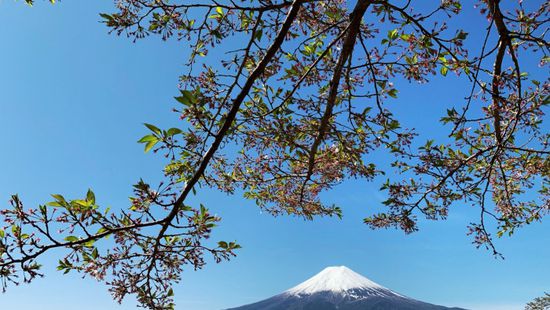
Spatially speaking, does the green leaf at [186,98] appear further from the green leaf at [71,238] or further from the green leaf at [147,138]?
the green leaf at [71,238]

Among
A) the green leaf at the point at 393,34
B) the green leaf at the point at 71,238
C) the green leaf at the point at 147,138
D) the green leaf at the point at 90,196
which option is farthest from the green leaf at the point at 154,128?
the green leaf at the point at 393,34

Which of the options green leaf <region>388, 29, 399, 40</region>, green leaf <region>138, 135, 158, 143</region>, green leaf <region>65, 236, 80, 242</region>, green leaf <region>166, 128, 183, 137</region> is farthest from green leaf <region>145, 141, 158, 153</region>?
green leaf <region>388, 29, 399, 40</region>

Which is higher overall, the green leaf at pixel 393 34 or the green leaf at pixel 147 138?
the green leaf at pixel 393 34

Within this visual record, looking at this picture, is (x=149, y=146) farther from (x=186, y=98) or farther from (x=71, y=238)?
(x=71, y=238)

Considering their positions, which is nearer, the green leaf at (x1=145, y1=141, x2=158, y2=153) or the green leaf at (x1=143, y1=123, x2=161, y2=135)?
the green leaf at (x1=143, y1=123, x2=161, y2=135)

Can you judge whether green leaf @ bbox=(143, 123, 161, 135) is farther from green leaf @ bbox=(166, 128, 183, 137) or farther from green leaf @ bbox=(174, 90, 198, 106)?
green leaf @ bbox=(174, 90, 198, 106)

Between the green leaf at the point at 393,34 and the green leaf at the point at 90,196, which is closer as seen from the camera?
the green leaf at the point at 90,196

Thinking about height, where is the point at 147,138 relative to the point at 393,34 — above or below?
below

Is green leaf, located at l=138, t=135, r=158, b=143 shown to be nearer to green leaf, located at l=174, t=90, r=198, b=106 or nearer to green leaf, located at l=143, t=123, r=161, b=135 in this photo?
green leaf, located at l=143, t=123, r=161, b=135

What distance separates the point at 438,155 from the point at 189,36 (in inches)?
172

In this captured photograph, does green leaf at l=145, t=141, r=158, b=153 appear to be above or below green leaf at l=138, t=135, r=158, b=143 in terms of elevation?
below

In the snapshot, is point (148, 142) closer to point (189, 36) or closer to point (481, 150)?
point (189, 36)

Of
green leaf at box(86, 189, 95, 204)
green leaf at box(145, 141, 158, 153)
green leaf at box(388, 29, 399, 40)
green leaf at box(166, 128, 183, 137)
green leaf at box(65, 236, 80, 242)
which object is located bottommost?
green leaf at box(65, 236, 80, 242)

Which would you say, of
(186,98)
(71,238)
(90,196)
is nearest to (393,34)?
(186,98)
